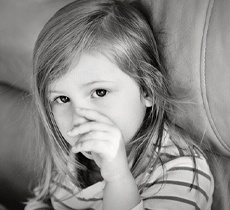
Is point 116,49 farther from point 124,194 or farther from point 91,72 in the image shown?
point 124,194

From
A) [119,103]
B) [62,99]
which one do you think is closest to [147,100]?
[119,103]

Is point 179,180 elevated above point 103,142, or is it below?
below

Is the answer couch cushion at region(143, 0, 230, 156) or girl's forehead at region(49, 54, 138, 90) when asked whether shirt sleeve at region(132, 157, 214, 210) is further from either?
girl's forehead at region(49, 54, 138, 90)

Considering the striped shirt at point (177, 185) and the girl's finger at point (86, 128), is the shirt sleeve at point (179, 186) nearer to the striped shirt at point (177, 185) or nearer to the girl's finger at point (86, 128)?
the striped shirt at point (177, 185)

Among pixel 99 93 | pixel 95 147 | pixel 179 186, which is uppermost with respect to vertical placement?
pixel 99 93

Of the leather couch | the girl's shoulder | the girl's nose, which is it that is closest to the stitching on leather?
the leather couch

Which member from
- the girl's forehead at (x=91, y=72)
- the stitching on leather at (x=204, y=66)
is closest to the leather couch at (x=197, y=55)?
the stitching on leather at (x=204, y=66)

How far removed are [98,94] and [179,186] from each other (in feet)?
0.84

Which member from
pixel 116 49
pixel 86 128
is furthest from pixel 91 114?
pixel 116 49

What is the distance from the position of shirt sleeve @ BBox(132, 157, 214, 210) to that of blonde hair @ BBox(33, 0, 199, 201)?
4cm

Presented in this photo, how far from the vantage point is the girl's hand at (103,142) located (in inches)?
30.4

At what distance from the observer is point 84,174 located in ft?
3.34

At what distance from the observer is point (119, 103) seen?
0.81 metres

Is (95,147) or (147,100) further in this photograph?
(147,100)
